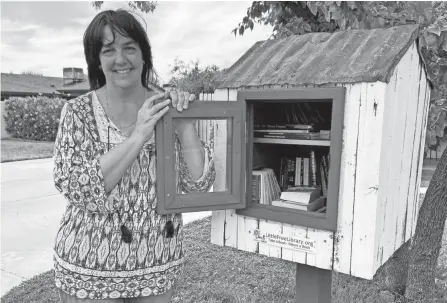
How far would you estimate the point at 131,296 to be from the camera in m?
1.48

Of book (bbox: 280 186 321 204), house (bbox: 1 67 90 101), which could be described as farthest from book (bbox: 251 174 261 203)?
house (bbox: 1 67 90 101)

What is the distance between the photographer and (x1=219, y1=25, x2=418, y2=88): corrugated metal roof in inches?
55.7

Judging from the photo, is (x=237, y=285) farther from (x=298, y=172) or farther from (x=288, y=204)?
(x=288, y=204)

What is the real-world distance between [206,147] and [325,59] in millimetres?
586

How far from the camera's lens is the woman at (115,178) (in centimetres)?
133

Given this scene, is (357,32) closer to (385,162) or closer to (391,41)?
(391,41)

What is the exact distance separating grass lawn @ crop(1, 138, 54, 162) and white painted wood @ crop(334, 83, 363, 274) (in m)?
9.01

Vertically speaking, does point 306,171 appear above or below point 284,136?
below

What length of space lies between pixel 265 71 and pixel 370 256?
0.83 m

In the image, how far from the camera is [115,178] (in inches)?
52.6

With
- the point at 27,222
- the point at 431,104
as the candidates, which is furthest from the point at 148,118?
the point at 27,222

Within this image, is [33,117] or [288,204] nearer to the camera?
[288,204]

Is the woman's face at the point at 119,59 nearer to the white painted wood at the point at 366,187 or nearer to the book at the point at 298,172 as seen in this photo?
the white painted wood at the point at 366,187

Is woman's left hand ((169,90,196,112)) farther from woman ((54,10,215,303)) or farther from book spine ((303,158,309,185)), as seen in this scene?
book spine ((303,158,309,185))
